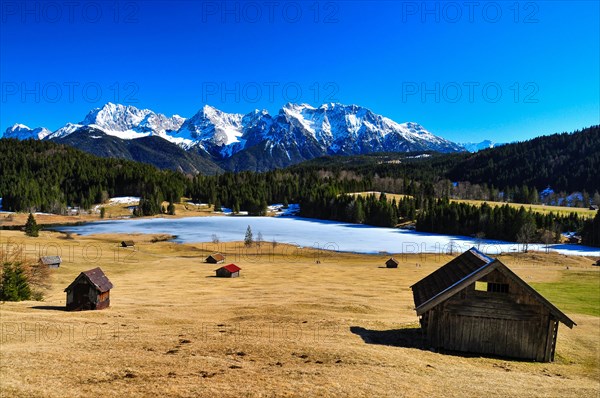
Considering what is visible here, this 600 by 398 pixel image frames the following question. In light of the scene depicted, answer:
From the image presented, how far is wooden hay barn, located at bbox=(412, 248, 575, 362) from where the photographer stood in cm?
2780

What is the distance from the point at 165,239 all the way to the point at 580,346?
123m

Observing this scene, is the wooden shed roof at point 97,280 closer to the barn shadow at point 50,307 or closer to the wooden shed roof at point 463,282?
the barn shadow at point 50,307

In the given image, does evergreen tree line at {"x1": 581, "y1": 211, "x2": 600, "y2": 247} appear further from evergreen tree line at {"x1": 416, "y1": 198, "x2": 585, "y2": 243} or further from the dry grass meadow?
the dry grass meadow

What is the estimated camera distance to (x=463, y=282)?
1120 inches

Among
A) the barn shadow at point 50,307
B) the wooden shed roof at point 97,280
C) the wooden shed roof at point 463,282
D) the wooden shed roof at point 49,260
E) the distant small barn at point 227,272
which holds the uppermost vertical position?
the wooden shed roof at point 463,282

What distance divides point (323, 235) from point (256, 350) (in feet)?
426

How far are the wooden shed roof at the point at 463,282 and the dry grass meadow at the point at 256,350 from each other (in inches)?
126

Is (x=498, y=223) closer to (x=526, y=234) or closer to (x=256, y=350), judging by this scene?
(x=526, y=234)

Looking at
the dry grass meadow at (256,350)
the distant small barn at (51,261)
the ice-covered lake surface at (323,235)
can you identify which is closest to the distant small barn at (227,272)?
the dry grass meadow at (256,350)

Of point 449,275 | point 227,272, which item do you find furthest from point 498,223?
point 449,275

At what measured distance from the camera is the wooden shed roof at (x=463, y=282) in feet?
90.6

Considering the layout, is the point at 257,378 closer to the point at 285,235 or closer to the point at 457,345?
the point at 457,345

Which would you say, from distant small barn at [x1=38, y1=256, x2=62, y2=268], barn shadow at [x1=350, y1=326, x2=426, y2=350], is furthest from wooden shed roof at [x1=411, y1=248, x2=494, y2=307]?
distant small barn at [x1=38, y1=256, x2=62, y2=268]

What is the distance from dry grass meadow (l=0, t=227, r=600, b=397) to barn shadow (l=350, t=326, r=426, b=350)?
3.8 inches
